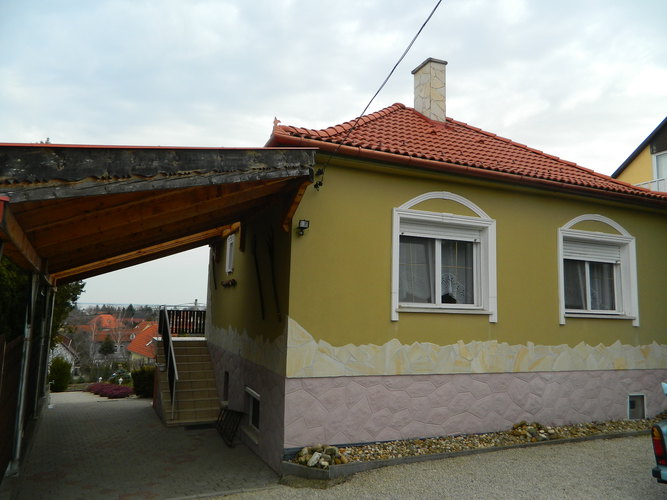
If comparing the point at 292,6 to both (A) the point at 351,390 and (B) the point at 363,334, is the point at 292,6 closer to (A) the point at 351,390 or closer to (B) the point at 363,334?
(B) the point at 363,334

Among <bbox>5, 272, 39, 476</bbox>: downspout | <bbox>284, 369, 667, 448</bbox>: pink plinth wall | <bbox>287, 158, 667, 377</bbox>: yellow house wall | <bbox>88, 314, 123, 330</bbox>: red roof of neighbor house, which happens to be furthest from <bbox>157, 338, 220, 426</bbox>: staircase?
<bbox>88, 314, 123, 330</bbox>: red roof of neighbor house

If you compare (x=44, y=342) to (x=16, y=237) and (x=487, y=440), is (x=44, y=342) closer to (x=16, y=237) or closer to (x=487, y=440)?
(x=16, y=237)

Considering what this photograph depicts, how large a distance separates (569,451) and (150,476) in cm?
575

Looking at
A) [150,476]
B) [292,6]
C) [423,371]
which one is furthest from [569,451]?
[292,6]

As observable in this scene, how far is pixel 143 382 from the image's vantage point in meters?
14.8

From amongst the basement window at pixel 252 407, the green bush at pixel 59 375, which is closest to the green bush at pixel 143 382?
the green bush at pixel 59 375

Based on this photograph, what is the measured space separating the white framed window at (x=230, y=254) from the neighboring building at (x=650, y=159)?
43.5 ft

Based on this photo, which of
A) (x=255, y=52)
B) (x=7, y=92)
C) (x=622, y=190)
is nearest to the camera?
(x=255, y=52)

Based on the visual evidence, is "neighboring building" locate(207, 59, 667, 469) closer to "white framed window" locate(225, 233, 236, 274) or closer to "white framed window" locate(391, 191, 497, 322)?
"white framed window" locate(391, 191, 497, 322)

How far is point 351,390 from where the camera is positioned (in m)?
6.35

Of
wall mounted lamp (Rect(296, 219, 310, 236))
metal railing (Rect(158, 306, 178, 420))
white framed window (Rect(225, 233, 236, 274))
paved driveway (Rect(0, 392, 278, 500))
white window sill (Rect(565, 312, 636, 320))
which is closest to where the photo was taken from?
paved driveway (Rect(0, 392, 278, 500))

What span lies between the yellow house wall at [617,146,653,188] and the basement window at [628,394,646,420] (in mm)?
11031

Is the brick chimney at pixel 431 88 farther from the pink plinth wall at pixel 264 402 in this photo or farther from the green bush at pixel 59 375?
the green bush at pixel 59 375

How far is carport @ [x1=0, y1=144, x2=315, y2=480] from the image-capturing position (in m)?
3.31
